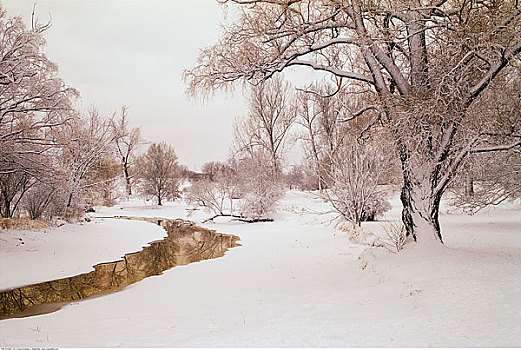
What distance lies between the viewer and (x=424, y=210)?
703 cm

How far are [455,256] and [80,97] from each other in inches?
454

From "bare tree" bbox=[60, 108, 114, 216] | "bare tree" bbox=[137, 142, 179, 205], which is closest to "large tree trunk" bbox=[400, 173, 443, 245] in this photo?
"bare tree" bbox=[60, 108, 114, 216]

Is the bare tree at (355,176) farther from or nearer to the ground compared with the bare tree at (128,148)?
nearer to the ground

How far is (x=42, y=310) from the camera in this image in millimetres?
6324

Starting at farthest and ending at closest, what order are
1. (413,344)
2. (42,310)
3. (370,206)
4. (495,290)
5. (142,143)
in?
(142,143)
(370,206)
(42,310)
(495,290)
(413,344)

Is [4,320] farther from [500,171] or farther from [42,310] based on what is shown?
[500,171]

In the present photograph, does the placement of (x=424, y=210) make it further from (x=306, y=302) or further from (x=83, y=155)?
(x=83, y=155)

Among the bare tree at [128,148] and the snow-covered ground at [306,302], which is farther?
the bare tree at [128,148]

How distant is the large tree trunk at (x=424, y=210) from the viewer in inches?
275

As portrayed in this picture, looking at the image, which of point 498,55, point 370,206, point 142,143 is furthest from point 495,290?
point 142,143

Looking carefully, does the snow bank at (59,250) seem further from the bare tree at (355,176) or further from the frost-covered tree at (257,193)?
the bare tree at (355,176)

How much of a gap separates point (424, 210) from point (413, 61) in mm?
3050

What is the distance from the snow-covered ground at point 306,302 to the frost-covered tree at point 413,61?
1.48 metres

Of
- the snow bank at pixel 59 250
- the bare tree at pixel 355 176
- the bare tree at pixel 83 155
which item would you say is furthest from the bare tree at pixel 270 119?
the bare tree at pixel 355 176
